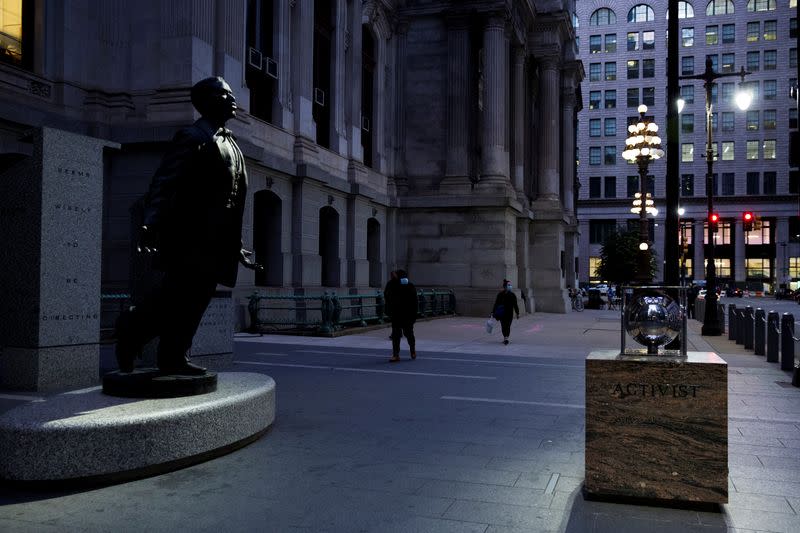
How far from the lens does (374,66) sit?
33.1m

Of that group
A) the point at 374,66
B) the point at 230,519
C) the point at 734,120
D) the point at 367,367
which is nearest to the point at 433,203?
the point at 374,66

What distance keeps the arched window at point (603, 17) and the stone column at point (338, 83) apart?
74.2m

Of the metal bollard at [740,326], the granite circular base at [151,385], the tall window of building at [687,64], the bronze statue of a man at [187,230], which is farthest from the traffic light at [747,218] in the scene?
the tall window of building at [687,64]

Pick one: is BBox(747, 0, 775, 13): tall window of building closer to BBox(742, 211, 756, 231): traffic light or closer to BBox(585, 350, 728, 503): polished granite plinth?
BBox(742, 211, 756, 231): traffic light

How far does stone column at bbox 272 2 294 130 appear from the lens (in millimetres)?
24266

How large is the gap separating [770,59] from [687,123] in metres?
12.3

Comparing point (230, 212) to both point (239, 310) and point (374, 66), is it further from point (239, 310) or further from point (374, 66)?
point (374, 66)

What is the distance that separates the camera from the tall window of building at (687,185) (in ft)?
291

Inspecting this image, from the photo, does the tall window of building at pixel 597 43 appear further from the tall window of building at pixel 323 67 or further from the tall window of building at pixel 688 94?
the tall window of building at pixel 323 67

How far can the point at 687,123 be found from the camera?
90625 millimetres

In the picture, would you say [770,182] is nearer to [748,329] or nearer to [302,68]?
[302,68]

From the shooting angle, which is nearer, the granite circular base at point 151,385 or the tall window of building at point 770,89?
the granite circular base at point 151,385

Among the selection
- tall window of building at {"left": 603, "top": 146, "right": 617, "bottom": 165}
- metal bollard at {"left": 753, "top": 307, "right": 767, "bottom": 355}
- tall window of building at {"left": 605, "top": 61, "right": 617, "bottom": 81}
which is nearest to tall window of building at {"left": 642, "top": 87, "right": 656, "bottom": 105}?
tall window of building at {"left": 605, "top": 61, "right": 617, "bottom": 81}

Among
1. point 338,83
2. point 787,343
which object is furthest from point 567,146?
point 787,343
